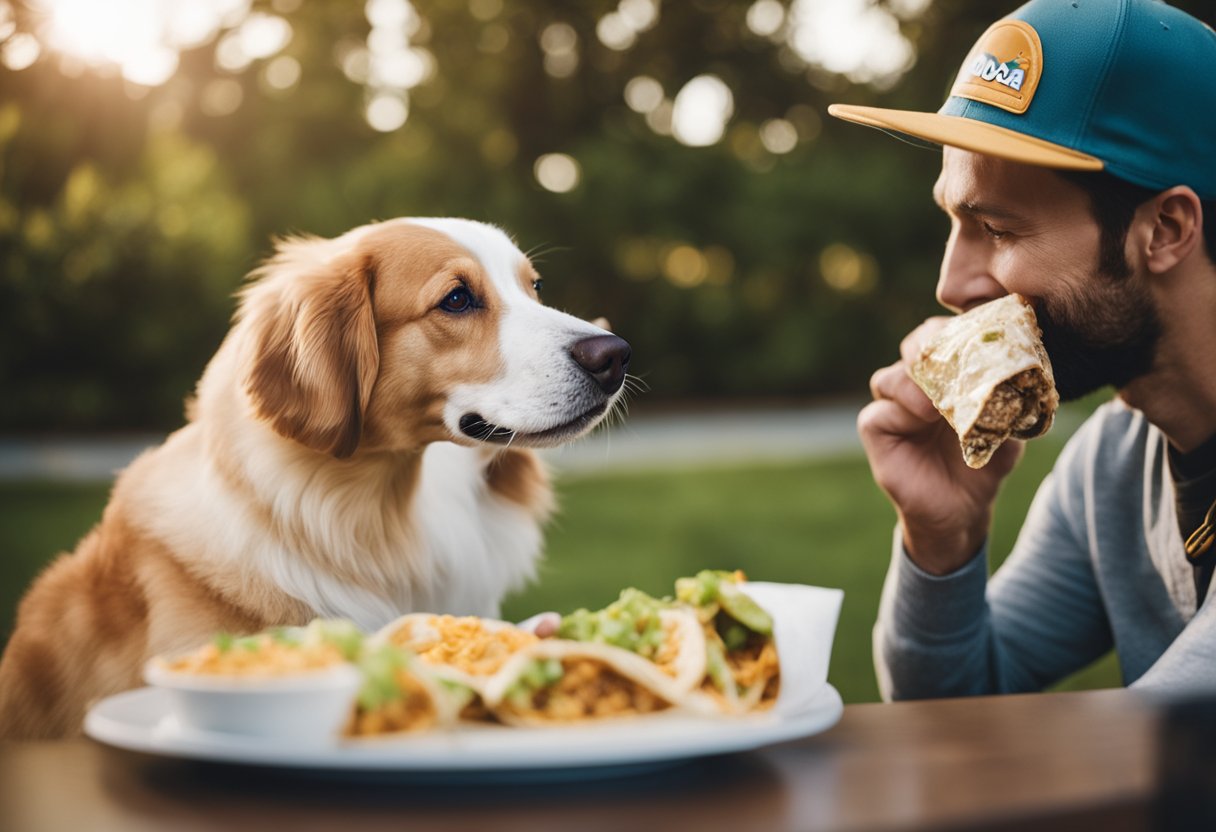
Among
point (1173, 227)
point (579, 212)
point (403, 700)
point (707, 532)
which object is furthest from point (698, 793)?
point (579, 212)

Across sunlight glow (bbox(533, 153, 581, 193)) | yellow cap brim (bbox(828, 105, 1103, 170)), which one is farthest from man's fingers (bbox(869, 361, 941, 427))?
sunlight glow (bbox(533, 153, 581, 193))

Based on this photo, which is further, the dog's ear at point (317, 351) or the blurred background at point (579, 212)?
the blurred background at point (579, 212)

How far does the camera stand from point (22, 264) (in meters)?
6.29

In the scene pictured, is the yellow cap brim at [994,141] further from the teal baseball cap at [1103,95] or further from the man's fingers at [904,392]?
the man's fingers at [904,392]

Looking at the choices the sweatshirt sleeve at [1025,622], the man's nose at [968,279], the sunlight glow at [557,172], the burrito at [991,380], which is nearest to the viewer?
the burrito at [991,380]

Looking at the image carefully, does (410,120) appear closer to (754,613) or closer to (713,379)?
(713,379)

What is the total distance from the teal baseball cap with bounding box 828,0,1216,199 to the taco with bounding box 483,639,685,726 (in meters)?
1.16

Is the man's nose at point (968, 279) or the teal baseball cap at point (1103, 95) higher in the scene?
the teal baseball cap at point (1103, 95)

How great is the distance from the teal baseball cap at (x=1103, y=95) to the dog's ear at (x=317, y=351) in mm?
1128

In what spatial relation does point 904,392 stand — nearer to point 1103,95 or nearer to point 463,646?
point 1103,95

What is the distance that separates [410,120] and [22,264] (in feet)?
25.2

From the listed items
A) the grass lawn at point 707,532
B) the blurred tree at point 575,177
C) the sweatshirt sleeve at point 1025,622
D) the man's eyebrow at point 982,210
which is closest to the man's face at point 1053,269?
the man's eyebrow at point 982,210

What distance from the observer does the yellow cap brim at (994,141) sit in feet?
6.33

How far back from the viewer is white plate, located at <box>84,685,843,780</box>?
1.08m
